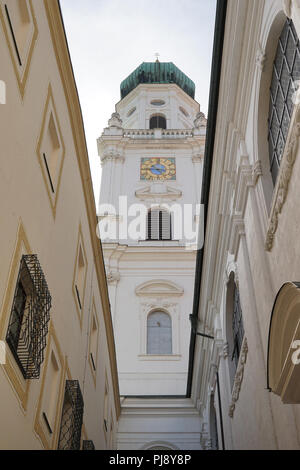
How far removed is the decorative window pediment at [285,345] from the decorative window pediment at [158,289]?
19.8m

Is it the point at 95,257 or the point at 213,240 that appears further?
the point at 213,240

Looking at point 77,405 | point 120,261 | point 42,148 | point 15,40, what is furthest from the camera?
point 120,261

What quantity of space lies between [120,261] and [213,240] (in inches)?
557

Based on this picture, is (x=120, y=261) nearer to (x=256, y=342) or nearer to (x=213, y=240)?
(x=213, y=240)

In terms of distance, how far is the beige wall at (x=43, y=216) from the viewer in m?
7.16

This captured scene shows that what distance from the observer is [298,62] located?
920 centimetres

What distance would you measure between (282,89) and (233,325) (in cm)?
679

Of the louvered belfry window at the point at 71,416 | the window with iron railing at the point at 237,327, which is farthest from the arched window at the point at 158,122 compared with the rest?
the louvered belfry window at the point at 71,416

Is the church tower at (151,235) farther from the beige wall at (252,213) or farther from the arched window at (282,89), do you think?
the arched window at (282,89)

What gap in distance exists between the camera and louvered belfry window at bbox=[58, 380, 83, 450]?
10.4m

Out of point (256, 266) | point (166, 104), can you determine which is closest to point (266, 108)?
point (256, 266)

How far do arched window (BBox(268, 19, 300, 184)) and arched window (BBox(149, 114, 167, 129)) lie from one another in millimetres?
30438

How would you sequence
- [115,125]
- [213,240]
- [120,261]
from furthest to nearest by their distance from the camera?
1. [115,125]
2. [120,261]
3. [213,240]

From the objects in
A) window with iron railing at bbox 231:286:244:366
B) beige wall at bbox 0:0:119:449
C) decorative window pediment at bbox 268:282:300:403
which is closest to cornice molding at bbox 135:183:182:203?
window with iron railing at bbox 231:286:244:366
